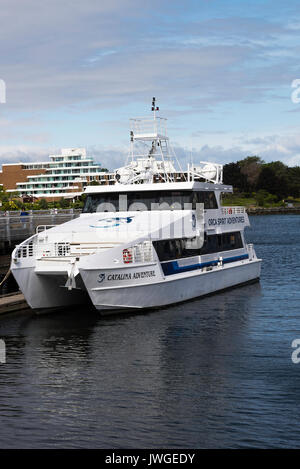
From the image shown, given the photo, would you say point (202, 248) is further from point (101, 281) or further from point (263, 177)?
point (263, 177)

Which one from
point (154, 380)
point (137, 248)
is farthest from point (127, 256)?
point (154, 380)

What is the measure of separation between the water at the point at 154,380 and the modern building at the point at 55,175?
15452cm

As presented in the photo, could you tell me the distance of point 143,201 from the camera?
27.1 m

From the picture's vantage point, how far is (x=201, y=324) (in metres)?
22.5

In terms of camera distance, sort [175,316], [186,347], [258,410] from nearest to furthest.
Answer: [258,410]
[186,347]
[175,316]

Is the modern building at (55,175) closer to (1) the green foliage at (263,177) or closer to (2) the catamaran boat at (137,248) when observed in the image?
(1) the green foliage at (263,177)

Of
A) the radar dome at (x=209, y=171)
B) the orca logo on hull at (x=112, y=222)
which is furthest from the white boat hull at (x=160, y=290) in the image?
the radar dome at (x=209, y=171)

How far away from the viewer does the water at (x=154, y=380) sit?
517 inches

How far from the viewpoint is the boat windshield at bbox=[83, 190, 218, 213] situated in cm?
2684

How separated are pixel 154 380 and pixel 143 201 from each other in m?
11.8
